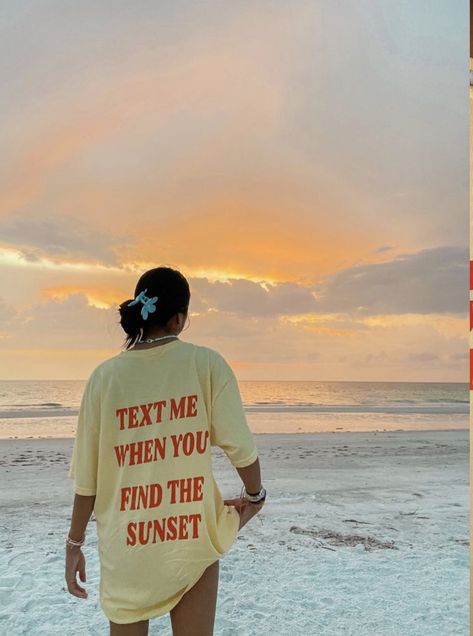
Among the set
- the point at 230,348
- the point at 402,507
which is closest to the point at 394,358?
the point at 230,348

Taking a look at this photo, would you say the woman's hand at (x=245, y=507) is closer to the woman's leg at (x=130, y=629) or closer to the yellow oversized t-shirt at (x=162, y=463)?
the yellow oversized t-shirt at (x=162, y=463)

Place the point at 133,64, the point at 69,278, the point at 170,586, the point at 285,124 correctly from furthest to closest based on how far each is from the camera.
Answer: the point at 69,278 < the point at 285,124 < the point at 133,64 < the point at 170,586

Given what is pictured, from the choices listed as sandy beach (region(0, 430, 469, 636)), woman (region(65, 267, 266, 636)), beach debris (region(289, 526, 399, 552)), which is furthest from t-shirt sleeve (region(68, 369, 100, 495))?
beach debris (region(289, 526, 399, 552))

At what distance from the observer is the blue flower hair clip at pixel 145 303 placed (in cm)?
118

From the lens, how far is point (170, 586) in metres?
1.14

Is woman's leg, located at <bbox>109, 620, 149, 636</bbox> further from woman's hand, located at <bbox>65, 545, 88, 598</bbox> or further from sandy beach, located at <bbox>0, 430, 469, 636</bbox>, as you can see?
sandy beach, located at <bbox>0, 430, 469, 636</bbox>

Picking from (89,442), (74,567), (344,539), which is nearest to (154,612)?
(74,567)

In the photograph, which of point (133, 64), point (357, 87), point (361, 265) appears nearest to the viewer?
point (133, 64)

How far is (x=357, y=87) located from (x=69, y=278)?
13764mm

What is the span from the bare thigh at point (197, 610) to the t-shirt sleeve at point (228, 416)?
0.78 ft

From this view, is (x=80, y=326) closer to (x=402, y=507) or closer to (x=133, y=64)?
(x=133, y=64)

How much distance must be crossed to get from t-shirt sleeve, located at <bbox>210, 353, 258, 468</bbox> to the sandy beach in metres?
1.49

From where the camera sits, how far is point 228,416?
1160 mm

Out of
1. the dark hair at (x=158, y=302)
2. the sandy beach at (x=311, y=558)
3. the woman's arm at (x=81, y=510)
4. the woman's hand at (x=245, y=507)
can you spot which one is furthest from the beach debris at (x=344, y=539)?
the dark hair at (x=158, y=302)
